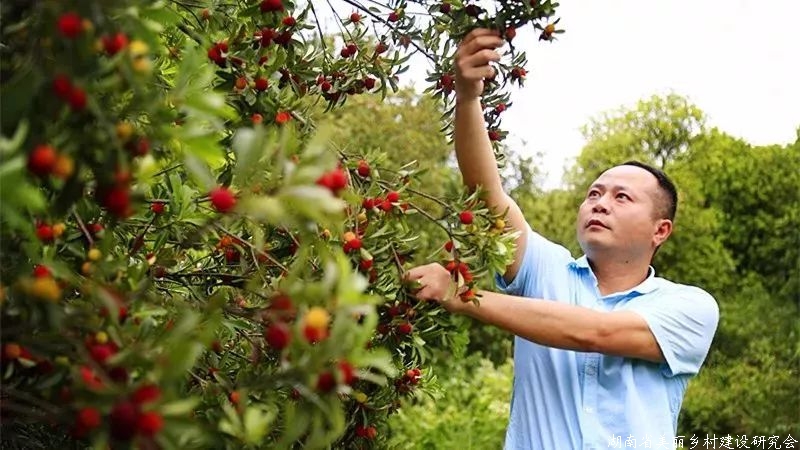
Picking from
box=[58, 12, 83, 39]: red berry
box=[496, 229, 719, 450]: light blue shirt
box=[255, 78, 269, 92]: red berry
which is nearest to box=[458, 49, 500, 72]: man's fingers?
box=[255, 78, 269, 92]: red berry

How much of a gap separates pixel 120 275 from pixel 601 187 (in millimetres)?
1468

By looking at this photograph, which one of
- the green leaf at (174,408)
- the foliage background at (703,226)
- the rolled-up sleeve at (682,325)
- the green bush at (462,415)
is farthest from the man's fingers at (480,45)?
the foliage background at (703,226)

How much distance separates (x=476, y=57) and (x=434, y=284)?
0.41 meters

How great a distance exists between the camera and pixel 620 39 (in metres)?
9.06

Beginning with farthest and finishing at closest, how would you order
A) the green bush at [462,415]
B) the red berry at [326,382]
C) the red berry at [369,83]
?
the green bush at [462,415] < the red berry at [369,83] < the red berry at [326,382]

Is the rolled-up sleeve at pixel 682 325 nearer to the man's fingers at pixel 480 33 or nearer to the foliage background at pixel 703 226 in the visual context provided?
the man's fingers at pixel 480 33

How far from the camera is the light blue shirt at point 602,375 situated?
1911mm

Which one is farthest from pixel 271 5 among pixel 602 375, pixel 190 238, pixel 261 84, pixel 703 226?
pixel 703 226

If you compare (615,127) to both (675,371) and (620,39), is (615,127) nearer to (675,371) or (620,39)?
(620,39)

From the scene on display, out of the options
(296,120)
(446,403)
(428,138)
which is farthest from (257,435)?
(428,138)

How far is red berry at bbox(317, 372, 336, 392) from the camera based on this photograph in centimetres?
77

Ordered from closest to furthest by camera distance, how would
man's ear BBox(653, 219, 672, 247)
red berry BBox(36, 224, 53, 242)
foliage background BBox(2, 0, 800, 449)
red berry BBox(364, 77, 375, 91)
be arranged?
red berry BBox(36, 224, 53, 242) < red berry BBox(364, 77, 375, 91) < man's ear BBox(653, 219, 672, 247) < foliage background BBox(2, 0, 800, 449)

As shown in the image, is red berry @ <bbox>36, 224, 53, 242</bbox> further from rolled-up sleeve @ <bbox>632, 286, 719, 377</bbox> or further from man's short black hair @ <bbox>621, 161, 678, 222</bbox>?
man's short black hair @ <bbox>621, 161, 678, 222</bbox>

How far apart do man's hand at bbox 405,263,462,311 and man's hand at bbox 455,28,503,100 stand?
347 millimetres
